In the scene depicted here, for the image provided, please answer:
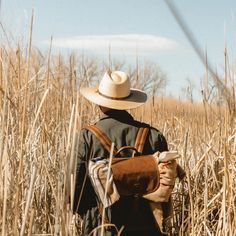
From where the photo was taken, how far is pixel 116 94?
2.02m

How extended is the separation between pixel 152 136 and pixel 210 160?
0.64 meters

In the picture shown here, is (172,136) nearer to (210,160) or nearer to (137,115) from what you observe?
(137,115)

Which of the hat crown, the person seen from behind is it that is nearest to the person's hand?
the person seen from behind

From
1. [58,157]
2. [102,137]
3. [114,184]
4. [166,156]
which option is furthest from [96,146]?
[58,157]

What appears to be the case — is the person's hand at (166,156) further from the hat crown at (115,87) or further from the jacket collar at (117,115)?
the hat crown at (115,87)

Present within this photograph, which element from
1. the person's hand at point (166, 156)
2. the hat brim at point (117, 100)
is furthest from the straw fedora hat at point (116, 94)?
the person's hand at point (166, 156)

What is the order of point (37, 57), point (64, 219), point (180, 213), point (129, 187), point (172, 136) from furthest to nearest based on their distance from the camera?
1. point (172, 136)
2. point (37, 57)
3. point (180, 213)
4. point (129, 187)
5. point (64, 219)

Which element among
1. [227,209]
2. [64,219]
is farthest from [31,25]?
[227,209]

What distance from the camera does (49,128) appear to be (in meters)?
2.45

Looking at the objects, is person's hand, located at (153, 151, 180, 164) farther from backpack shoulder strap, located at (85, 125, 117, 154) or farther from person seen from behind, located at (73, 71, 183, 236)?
backpack shoulder strap, located at (85, 125, 117, 154)

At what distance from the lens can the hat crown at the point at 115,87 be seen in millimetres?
2027

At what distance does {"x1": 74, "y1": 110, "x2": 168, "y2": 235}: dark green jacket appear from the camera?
1.85m

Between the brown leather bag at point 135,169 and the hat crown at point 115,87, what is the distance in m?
0.19

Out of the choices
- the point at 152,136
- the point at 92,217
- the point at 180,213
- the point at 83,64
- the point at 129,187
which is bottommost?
the point at 180,213
